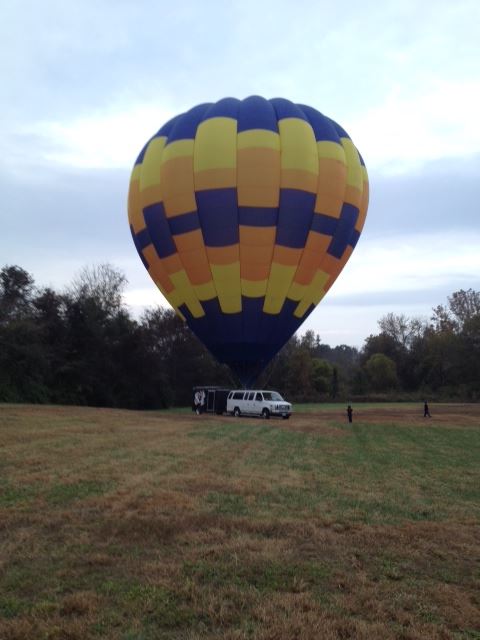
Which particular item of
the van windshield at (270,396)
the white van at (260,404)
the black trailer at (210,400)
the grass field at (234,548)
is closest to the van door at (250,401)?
the white van at (260,404)

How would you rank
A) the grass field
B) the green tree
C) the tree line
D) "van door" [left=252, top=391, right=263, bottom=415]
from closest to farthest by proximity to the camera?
1. the grass field
2. "van door" [left=252, top=391, right=263, bottom=415]
3. the tree line
4. the green tree

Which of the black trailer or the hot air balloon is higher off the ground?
the hot air balloon

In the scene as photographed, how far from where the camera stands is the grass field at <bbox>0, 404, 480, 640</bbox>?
3.99m

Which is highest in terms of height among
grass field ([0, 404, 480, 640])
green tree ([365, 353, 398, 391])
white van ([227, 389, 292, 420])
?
green tree ([365, 353, 398, 391])

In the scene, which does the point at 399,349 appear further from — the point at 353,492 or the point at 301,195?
the point at 353,492

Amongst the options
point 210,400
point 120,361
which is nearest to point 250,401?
point 210,400

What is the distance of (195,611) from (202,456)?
8.00 meters

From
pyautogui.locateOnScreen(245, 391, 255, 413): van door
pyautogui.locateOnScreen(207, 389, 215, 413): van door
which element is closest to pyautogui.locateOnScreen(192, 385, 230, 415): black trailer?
pyautogui.locateOnScreen(207, 389, 215, 413): van door

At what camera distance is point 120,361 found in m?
42.9

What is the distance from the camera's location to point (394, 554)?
550cm

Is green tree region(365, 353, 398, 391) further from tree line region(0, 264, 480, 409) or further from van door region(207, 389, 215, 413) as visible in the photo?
van door region(207, 389, 215, 413)

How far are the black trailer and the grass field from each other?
16.5m

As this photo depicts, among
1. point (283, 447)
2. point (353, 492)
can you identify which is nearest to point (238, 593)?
point (353, 492)

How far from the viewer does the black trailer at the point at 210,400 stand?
28.3 m
